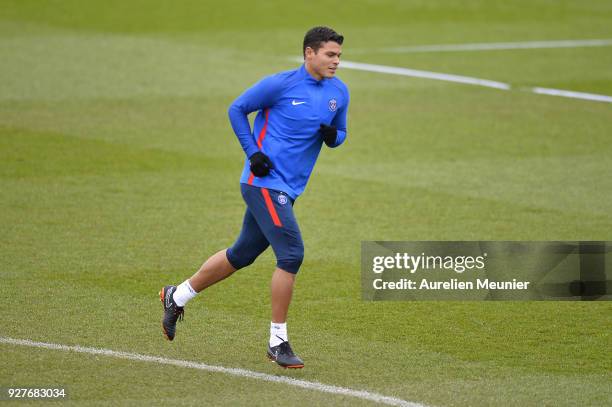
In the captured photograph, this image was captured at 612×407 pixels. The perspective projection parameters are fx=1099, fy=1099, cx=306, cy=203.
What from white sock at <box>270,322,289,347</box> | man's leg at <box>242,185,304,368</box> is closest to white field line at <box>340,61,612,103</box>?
man's leg at <box>242,185,304,368</box>

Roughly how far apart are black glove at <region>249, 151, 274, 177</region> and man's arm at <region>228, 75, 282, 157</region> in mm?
72

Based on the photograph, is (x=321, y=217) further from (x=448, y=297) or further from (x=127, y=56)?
(x=127, y=56)

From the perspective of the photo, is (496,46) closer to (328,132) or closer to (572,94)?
(572,94)

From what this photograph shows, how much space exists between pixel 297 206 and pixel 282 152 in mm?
5306

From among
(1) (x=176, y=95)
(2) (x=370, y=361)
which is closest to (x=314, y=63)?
(2) (x=370, y=361)

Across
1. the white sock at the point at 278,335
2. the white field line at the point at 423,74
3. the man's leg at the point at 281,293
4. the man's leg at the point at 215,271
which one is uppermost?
the white field line at the point at 423,74

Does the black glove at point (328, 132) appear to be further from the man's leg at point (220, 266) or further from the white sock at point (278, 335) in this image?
the white sock at point (278, 335)

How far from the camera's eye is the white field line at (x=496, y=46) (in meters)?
25.0

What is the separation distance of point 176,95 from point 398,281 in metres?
10.5

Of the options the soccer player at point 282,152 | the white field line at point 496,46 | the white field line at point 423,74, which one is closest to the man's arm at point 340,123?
the soccer player at point 282,152

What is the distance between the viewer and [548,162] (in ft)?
50.8

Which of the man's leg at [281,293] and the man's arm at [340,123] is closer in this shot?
the man's leg at [281,293]

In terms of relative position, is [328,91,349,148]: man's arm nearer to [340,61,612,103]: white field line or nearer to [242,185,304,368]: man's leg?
[242,185,304,368]: man's leg

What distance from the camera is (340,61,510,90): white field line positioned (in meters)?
21.2
